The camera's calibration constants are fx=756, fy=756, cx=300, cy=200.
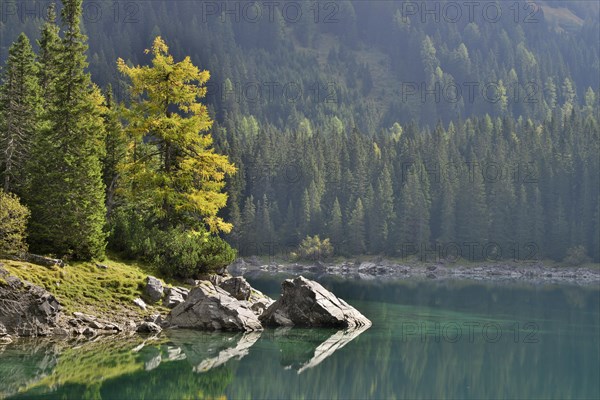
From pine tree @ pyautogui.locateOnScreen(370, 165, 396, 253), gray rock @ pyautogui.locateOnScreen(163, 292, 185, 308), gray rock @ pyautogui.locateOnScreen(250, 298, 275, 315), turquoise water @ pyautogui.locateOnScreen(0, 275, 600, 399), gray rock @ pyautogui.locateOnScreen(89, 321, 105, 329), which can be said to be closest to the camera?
turquoise water @ pyautogui.locateOnScreen(0, 275, 600, 399)

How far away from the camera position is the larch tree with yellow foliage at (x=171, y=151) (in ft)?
158

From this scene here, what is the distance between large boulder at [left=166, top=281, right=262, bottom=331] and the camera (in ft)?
134

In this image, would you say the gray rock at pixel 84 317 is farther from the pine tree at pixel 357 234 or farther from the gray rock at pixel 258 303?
the pine tree at pixel 357 234

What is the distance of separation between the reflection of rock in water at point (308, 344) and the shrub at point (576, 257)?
105402mm

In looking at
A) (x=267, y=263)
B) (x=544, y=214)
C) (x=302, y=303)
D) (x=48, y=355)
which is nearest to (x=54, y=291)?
(x=48, y=355)

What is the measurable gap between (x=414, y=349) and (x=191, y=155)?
19.9 meters

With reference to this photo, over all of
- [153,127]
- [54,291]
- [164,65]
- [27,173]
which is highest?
[164,65]

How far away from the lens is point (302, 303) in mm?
44000

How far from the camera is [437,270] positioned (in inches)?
5241

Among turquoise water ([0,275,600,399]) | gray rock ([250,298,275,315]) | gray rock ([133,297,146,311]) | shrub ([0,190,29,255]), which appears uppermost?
shrub ([0,190,29,255])

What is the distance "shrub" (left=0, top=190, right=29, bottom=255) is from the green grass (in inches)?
36.1

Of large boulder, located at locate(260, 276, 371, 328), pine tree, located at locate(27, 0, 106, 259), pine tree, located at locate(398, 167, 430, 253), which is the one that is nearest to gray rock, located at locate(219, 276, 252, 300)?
large boulder, located at locate(260, 276, 371, 328)

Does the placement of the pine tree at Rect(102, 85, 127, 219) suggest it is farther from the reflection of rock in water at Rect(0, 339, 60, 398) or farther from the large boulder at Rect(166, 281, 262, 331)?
the reflection of rock in water at Rect(0, 339, 60, 398)

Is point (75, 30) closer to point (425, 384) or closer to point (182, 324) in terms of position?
point (182, 324)
